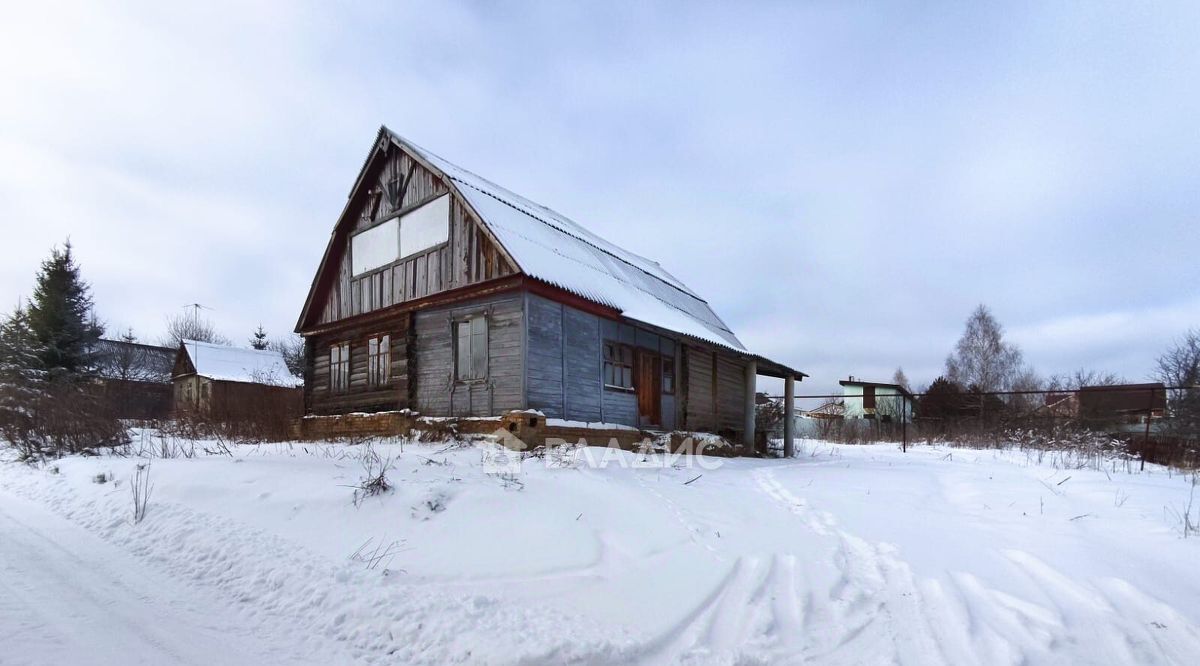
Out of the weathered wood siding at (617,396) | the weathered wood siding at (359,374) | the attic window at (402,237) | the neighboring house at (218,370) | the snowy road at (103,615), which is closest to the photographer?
the snowy road at (103,615)

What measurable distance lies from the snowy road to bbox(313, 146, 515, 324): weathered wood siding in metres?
7.18

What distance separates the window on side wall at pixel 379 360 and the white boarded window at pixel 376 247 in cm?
181

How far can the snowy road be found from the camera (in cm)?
295

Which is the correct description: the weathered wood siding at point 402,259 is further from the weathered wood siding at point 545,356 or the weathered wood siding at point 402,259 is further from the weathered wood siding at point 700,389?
the weathered wood siding at point 700,389

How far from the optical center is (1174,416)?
1438 cm

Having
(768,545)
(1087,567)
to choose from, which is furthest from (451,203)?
(1087,567)

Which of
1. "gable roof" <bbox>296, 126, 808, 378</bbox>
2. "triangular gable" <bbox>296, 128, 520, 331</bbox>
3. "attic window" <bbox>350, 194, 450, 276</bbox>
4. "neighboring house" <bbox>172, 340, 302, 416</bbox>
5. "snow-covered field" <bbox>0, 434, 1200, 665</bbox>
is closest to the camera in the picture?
"snow-covered field" <bbox>0, 434, 1200, 665</bbox>

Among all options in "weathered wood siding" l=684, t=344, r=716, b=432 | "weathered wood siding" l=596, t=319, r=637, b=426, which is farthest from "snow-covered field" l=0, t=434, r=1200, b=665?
"weathered wood siding" l=684, t=344, r=716, b=432

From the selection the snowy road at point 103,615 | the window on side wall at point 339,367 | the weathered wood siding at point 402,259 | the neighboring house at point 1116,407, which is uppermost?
the weathered wood siding at point 402,259

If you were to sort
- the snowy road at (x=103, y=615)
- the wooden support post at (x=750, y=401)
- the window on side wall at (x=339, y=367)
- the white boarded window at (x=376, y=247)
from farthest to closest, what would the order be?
the wooden support post at (x=750, y=401), the window on side wall at (x=339, y=367), the white boarded window at (x=376, y=247), the snowy road at (x=103, y=615)

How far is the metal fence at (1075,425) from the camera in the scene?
37.9ft

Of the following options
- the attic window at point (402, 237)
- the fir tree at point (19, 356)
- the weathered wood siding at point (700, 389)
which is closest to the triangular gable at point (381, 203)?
the attic window at point (402, 237)

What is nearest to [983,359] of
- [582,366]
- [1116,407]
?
[1116,407]

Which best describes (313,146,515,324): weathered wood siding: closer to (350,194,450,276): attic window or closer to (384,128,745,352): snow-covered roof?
(350,194,450,276): attic window
